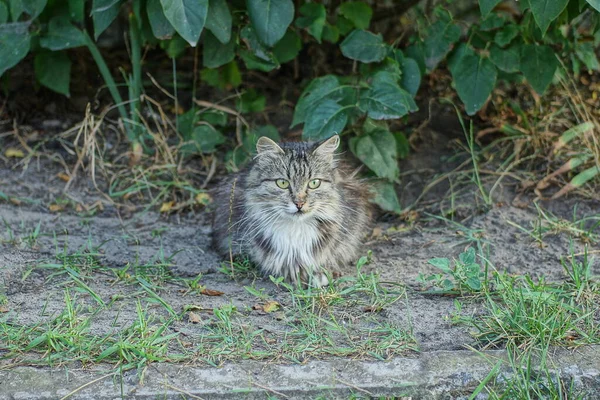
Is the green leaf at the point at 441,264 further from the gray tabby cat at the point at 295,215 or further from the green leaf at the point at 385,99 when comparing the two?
the green leaf at the point at 385,99

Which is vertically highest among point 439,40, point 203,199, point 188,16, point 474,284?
point 439,40

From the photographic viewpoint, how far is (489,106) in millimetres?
6410

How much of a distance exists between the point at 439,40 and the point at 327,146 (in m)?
1.22

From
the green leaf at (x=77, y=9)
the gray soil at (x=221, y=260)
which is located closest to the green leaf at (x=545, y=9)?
the gray soil at (x=221, y=260)

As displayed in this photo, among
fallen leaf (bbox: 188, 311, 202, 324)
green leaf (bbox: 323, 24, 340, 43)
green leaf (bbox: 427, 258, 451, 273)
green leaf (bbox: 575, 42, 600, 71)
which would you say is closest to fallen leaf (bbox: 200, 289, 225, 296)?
fallen leaf (bbox: 188, 311, 202, 324)

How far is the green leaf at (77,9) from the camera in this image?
217 inches

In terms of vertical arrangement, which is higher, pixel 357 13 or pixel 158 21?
pixel 357 13

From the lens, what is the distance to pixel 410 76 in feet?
17.8

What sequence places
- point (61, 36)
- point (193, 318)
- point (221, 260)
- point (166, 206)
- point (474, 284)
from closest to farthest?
1. point (193, 318)
2. point (474, 284)
3. point (221, 260)
4. point (61, 36)
5. point (166, 206)

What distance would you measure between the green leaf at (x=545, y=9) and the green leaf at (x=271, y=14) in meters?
1.46

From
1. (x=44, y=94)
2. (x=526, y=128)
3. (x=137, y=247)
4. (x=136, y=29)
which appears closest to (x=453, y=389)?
(x=137, y=247)

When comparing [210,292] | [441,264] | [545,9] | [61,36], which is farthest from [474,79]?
[61,36]

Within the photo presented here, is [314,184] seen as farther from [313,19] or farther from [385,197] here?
[313,19]

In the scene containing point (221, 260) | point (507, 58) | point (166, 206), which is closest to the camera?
point (221, 260)
